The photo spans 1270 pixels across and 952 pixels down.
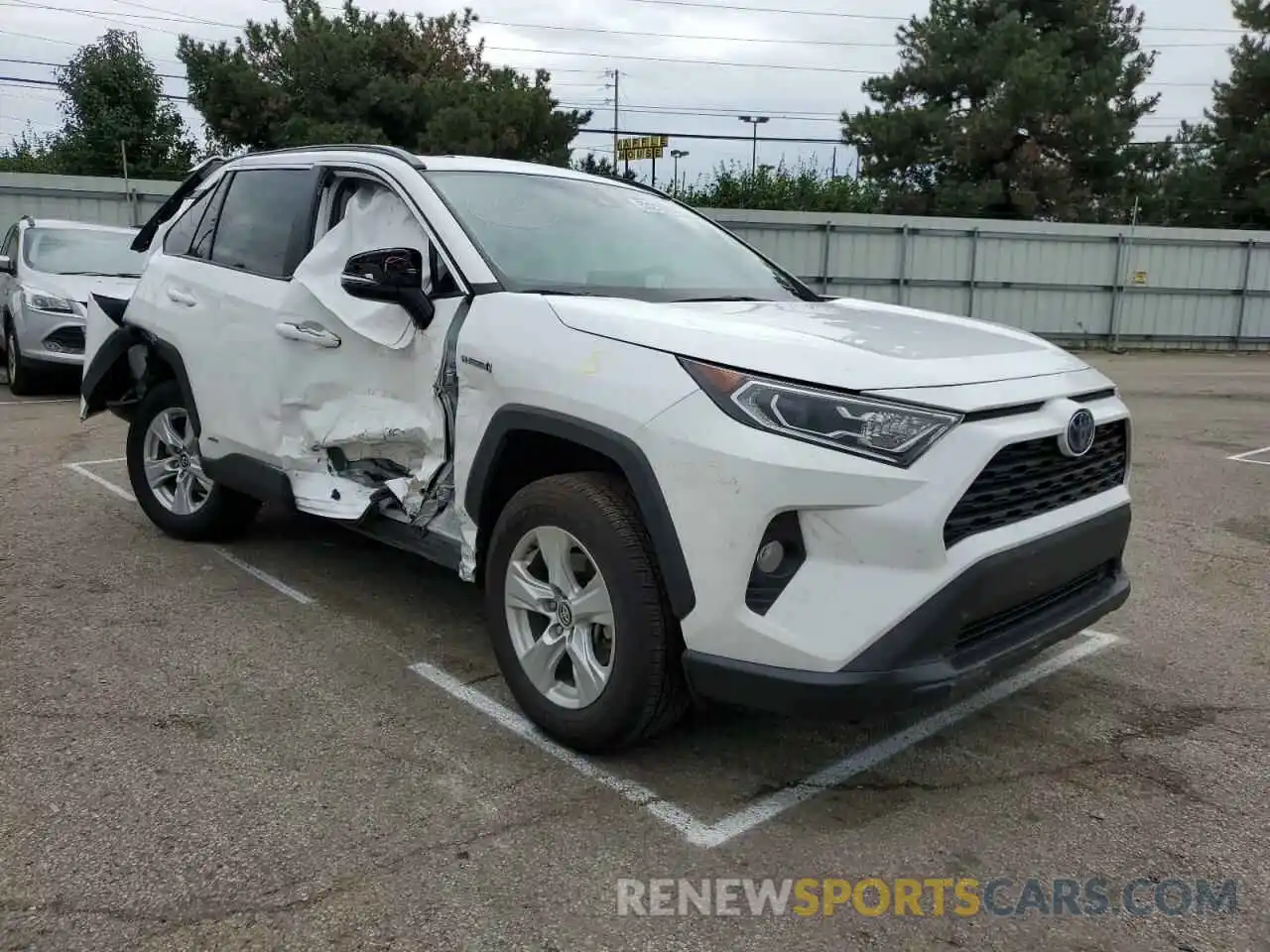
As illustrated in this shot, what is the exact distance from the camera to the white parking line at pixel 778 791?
294 centimetres

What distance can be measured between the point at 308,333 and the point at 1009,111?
26894 mm

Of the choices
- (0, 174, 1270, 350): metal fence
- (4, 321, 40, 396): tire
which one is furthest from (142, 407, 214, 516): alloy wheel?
(0, 174, 1270, 350): metal fence

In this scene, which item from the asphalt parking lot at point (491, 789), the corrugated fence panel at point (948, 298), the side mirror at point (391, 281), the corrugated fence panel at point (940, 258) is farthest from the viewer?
the corrugated fence panel at point (948, 298)

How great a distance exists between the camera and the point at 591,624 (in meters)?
3.16

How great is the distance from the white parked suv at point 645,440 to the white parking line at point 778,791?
0.13m

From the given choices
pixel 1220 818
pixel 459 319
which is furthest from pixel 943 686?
pixel 459 319

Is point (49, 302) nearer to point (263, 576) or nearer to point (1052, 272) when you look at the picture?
point (263, 576)

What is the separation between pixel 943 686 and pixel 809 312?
145 centimetres

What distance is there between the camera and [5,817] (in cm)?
287

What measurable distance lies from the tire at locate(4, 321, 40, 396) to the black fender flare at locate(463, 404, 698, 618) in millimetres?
9439

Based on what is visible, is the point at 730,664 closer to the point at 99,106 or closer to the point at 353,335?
the point at 353,335

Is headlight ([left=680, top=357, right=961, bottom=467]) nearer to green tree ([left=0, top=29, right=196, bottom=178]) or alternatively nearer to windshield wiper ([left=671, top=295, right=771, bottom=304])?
windshield wiper ([left=671, top=295, right=771, bottom=304])

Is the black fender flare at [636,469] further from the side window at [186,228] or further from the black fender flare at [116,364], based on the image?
the side window at [186,228]

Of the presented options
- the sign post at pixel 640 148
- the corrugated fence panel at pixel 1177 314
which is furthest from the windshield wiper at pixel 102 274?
the sign post at pixel 640 148
